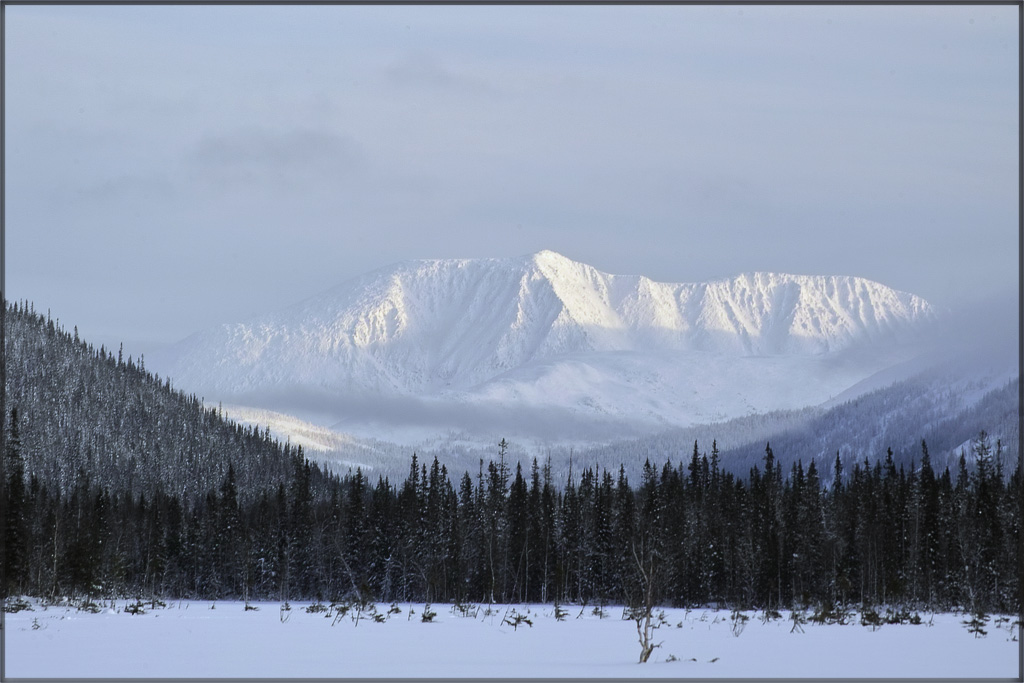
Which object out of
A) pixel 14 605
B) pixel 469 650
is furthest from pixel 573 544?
pixel 469 650

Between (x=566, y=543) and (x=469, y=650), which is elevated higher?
(x=566, y=543)

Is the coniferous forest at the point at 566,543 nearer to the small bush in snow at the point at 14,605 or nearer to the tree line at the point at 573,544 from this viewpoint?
the tree line at the point at 573,544

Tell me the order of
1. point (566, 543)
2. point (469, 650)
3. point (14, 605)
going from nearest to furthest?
point (469, 650), point (14, 605), point (566, 543)

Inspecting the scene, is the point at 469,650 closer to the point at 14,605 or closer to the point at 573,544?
the point at 14,605

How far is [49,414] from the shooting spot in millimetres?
196875

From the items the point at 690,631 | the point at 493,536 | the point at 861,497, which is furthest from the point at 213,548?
the point at 690,631

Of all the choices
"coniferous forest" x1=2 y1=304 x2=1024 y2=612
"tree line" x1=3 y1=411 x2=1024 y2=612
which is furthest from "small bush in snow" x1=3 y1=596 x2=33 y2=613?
"tree line" x1=3 y1=411 x2=1024 y2=612

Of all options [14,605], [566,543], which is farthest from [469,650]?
[566,543]

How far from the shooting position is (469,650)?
123 ft

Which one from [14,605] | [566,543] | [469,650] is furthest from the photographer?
[566,543]

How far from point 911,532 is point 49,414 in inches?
5586

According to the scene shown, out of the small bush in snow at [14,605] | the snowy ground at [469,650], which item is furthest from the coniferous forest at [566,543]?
the snowy ground at [469,650]

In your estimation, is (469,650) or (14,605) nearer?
(469,650)

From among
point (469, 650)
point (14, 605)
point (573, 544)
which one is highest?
point (573, 544)
